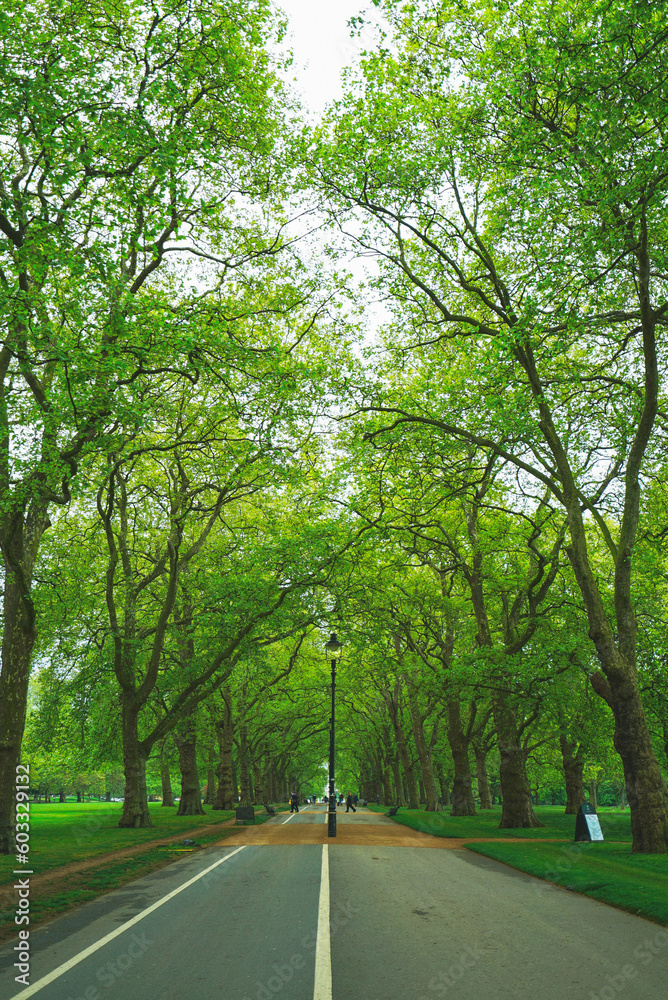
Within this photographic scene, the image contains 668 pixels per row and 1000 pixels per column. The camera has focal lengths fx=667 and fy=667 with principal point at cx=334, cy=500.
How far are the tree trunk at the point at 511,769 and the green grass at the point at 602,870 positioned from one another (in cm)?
558

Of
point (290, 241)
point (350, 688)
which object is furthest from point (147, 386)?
point (350, 688)

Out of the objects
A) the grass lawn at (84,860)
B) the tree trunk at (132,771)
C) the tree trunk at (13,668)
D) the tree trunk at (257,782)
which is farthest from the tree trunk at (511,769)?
the tree trunk at (257,782)

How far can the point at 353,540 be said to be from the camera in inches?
830

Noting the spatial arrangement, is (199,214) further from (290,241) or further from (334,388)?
(334,388)

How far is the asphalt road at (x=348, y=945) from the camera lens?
575 cm

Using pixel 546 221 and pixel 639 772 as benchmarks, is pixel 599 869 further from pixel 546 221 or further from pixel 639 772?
pixel 546 221

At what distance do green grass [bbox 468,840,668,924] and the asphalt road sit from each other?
0.32 m

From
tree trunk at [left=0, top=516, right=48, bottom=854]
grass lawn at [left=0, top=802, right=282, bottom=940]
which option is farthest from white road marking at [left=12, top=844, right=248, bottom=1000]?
tree trunk at [left=0, top=516, right=48, bottom=854]

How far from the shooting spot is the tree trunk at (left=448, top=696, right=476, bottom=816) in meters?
31.0

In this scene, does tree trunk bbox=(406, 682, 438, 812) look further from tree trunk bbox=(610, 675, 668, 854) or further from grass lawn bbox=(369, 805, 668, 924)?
tree trunk bbox=(610, 675, 668, 854)

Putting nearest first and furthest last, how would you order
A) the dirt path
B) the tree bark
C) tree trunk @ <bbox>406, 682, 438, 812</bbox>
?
the dirt path → tree trunk @ <bbox>406, 682, 438, 812</bbox> → the tree bark

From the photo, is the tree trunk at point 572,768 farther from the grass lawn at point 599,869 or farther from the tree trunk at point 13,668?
the tree trunk at point 13,668

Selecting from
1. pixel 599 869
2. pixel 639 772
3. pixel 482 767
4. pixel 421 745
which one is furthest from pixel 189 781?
pixel 599 869

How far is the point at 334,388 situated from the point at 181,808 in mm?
25539
